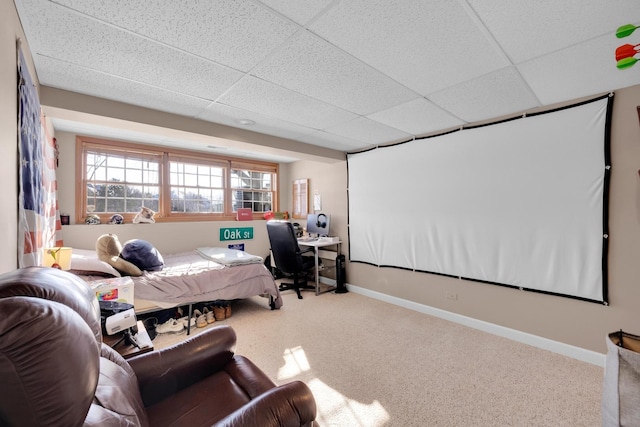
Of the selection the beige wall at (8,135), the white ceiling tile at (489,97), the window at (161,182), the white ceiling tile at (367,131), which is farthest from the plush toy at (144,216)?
the white ceiling tile at (489,97)

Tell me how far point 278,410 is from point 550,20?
2230 mm

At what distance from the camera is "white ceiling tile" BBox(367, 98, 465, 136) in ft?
8.21

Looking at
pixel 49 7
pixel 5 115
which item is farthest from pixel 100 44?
pixel 5 115

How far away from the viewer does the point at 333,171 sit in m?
4.65

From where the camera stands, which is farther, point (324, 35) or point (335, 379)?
point (335, 379)

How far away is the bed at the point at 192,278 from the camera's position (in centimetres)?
262

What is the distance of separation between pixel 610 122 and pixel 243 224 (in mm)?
4795

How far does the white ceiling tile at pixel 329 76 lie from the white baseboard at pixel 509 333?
246cm

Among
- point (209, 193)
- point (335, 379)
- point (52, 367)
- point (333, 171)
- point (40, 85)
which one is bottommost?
point (335, 379)

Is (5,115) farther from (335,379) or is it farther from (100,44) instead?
(335,379)

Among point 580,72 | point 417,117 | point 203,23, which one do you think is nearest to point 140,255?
point 203,23

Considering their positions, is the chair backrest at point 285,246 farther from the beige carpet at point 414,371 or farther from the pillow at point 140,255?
the pillow at point 140,255

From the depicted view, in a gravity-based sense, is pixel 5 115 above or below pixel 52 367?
above

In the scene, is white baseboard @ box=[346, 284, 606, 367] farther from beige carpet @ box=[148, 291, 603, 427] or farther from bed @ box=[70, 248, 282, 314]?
bed @ box=[70, 248, 282, 314]
